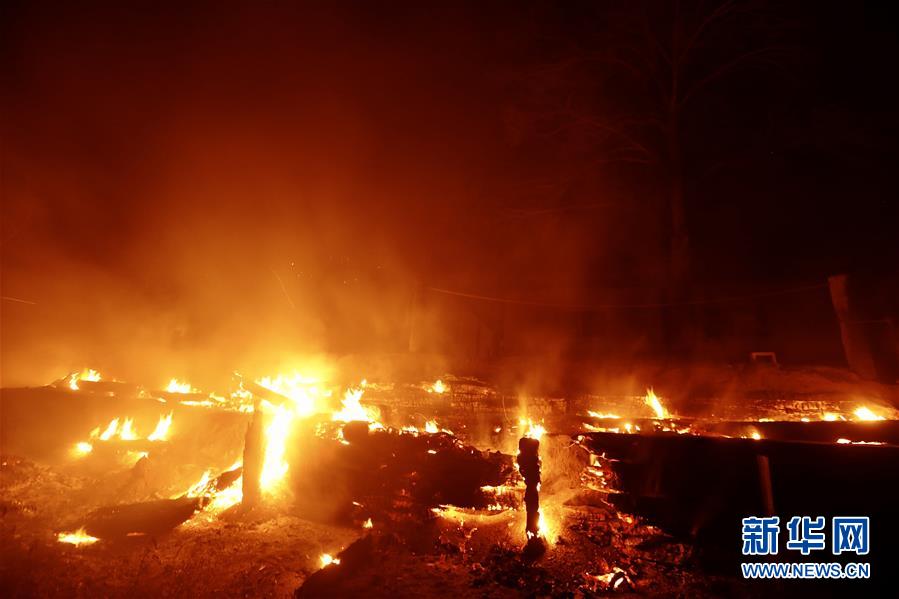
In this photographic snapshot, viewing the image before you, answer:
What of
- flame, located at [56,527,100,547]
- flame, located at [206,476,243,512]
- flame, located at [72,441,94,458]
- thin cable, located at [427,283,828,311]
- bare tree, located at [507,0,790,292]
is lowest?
flame, located at [56,527,100,547]

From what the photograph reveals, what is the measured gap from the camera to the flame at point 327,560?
4602 millimetres

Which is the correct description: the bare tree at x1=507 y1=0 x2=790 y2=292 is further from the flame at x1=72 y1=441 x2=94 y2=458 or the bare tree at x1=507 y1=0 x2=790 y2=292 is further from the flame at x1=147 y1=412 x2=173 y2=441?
the flame at x1=72 y1=441 x2=94 y2=458

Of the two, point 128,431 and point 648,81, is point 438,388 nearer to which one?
point 128,431

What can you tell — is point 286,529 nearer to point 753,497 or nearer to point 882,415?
point 753,497

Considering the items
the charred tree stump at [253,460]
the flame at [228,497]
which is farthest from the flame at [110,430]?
the charred tree stump at [253,460]

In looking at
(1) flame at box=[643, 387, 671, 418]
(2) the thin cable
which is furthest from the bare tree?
(1) flame at box=[643, 387, 671, 418]

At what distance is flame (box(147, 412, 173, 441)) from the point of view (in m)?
8.07

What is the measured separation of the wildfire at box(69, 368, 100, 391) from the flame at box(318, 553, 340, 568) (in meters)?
7.48

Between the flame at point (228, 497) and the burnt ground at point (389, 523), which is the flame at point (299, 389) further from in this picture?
the flame at point (228, 497)

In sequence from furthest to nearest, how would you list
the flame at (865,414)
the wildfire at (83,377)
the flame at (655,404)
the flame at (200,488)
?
the wildfire at (83,377), the flame at (655,404), the flame at (200,488), the flame at (865,414)

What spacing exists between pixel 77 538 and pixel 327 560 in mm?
3194

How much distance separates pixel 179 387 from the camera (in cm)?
903

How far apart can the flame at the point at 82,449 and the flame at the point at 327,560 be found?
5.99 metres

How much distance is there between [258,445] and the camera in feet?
20.8
